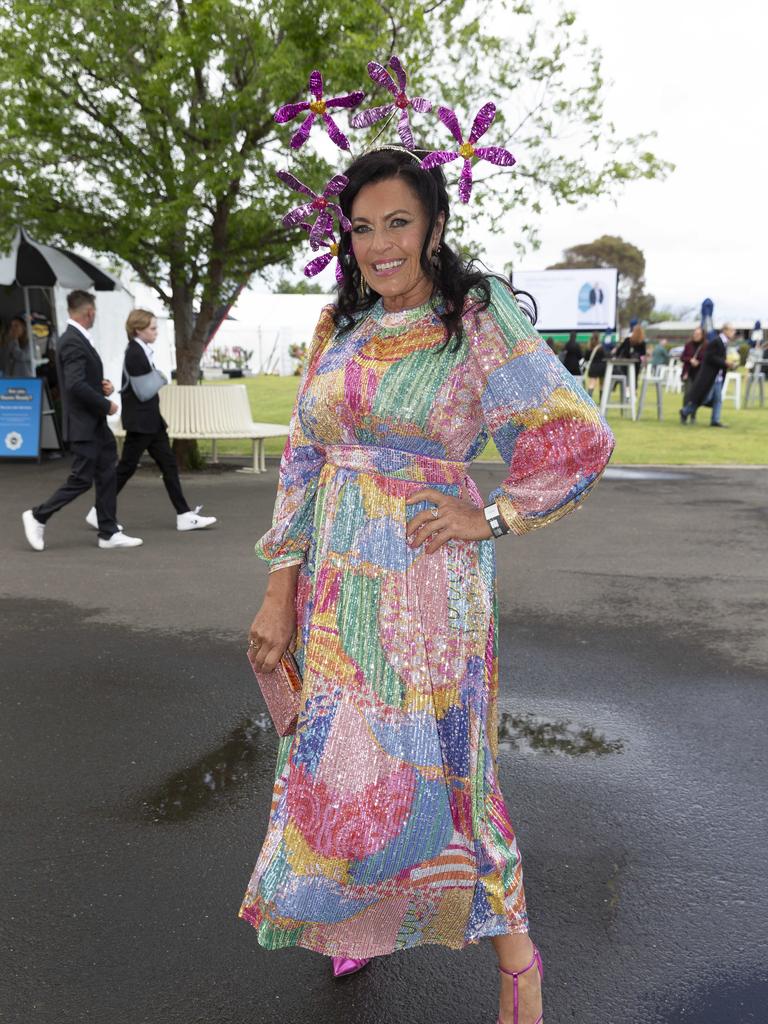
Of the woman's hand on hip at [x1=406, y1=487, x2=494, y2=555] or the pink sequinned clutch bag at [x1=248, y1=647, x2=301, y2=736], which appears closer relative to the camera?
the woman's hand on hip at [x1=406, y1=487, x2=494, y2=555]

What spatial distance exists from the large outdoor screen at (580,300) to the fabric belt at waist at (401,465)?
1842 cm

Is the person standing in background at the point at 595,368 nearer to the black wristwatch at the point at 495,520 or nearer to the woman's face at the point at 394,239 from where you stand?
the woman's face at the point at 394,239

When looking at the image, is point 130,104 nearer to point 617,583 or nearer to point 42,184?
point 42,184

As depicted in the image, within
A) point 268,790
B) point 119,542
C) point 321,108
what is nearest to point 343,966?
point 268,790

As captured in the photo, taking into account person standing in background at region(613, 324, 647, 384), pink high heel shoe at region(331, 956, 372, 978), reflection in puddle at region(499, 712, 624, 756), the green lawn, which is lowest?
pink high heel shoe at region(331, 956, 372, 978)

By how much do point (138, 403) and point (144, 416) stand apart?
13 centimetres

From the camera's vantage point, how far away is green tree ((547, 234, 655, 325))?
84.7 m

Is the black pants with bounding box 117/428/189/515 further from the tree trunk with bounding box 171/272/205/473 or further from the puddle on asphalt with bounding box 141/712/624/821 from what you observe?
the puddle on asphalt with bounding box 141/712/624/821

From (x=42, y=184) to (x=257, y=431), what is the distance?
3.92 metres

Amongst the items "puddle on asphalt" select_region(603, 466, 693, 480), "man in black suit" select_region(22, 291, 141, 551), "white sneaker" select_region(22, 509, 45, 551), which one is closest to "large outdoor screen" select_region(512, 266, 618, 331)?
"puddle on asphalt" select_region(603, 466, 693, 480)

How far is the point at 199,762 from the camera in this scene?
3961 mm

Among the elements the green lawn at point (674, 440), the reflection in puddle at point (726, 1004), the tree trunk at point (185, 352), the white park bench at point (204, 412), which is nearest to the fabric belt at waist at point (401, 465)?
the reflection in puddle at point (726, 1004)

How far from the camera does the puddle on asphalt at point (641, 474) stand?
12508 mm

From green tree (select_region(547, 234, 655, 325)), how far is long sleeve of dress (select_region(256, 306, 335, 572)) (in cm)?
8517
